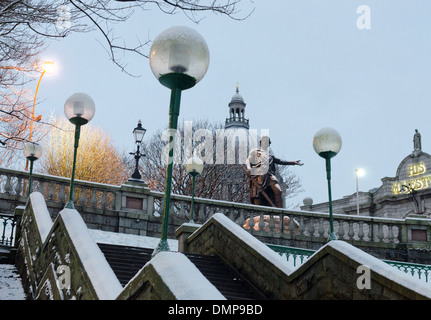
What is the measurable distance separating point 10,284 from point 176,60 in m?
6.01

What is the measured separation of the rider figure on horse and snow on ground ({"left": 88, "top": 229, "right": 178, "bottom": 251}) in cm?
429

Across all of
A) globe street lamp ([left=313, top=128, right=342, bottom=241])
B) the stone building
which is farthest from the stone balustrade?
the stone building

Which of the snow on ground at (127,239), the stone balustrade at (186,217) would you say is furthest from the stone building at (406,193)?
the snow on ground at (127,239)

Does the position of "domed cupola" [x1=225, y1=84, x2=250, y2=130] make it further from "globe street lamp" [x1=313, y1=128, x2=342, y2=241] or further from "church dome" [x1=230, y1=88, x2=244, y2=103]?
"globe street lamp" [x1=313, y1=128, x2=342, y2=241]

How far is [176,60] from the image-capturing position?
5.14 metres

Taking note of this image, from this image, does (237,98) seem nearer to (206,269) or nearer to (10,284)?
(10,284)

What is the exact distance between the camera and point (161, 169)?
35.3 meters

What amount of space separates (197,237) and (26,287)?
11.5 ft

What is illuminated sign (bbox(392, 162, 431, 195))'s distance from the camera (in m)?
41.6

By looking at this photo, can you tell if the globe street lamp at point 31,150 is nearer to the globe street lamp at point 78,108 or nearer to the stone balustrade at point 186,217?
the stone balustrade at point 186,217

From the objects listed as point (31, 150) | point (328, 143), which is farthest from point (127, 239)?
point (328, 143)

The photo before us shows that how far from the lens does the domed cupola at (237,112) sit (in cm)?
9088
